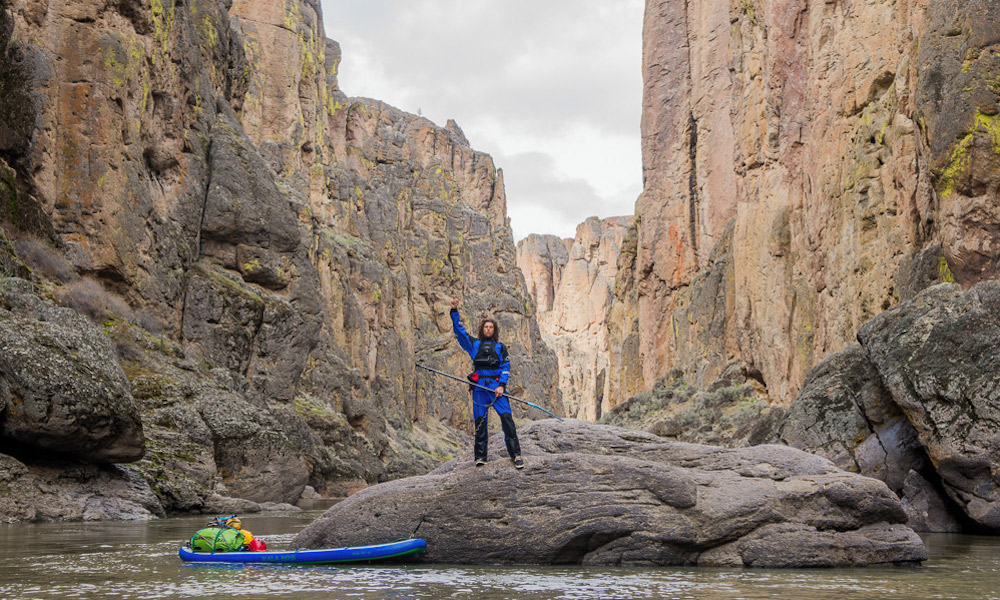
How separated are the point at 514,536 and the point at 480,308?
106m

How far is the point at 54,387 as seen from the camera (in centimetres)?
1641

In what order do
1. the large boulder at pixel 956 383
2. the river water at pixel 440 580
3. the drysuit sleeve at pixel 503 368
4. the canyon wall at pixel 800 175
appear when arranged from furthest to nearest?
the canyon wall at pixel 800 175
the large boulder at pixel 956 383
the drysuit sleeve at pixel 503 368
the river water at pixel 440 580

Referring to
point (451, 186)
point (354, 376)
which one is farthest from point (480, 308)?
point (354, 376)

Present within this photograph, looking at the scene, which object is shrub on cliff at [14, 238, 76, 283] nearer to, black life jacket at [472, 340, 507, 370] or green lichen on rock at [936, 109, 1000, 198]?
black life jacket at [472, 340, 507, 370]

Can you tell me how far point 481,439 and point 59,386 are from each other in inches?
389

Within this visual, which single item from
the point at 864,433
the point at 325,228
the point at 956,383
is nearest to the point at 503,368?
the point at 956,383

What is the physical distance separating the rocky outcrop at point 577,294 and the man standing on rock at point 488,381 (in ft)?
468

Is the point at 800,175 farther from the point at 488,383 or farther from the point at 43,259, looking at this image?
the point at 488,383

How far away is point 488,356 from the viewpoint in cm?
1075

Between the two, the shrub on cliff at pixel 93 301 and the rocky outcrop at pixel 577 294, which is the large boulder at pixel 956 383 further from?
the rocky outcrop at pixel 577 294

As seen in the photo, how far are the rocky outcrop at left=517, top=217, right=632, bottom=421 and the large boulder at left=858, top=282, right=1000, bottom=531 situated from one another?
136201 millimetres

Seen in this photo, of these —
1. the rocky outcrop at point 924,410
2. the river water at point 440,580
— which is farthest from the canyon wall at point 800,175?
the river water at point 440,580

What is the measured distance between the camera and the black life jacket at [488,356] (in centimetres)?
1069

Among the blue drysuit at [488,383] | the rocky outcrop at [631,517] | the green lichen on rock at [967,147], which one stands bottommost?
the rocky outcrop at [631,517]
